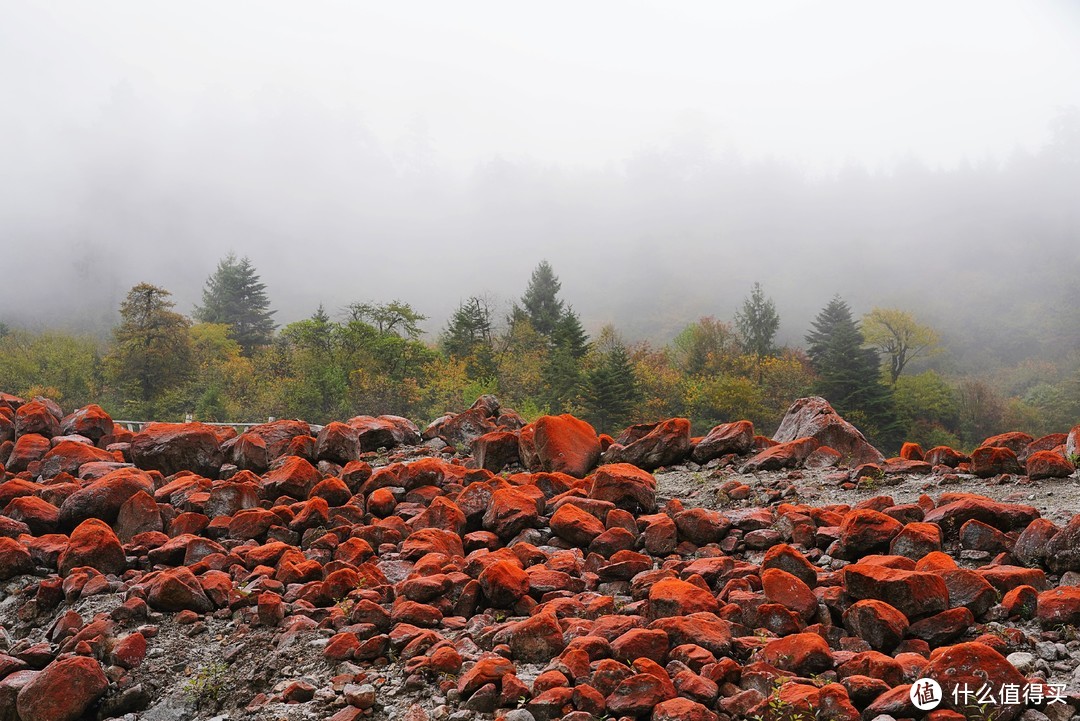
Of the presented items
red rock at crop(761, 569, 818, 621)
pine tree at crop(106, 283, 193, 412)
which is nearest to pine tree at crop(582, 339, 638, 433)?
pine tree at crop(106, 283, 193, 412)

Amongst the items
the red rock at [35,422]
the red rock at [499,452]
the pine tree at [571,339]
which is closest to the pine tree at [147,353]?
the pine tree at [571,339]

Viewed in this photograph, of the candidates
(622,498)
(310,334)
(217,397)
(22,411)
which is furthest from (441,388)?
(622,498)

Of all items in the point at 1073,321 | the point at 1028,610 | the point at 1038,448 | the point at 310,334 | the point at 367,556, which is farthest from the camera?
the point at 1073,321

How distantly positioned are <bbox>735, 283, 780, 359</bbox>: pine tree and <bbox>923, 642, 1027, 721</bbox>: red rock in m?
66.6

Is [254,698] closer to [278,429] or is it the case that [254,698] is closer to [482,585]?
[482,585]

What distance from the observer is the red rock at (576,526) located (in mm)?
9016

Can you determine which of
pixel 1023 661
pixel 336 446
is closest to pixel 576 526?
pixel 1023 661

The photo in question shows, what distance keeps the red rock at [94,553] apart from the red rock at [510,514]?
4.68 m

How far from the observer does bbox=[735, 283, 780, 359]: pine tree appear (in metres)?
70.3

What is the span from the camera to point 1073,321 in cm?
8944

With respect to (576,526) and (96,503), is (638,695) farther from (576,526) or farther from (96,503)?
(96,503)

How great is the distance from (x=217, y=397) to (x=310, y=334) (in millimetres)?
8325

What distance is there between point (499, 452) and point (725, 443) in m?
4.17

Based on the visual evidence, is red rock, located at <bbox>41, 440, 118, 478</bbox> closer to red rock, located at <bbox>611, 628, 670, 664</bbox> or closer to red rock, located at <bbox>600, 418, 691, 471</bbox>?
red rock, located at <bbox>600, 418, 691, 471</bbox>
